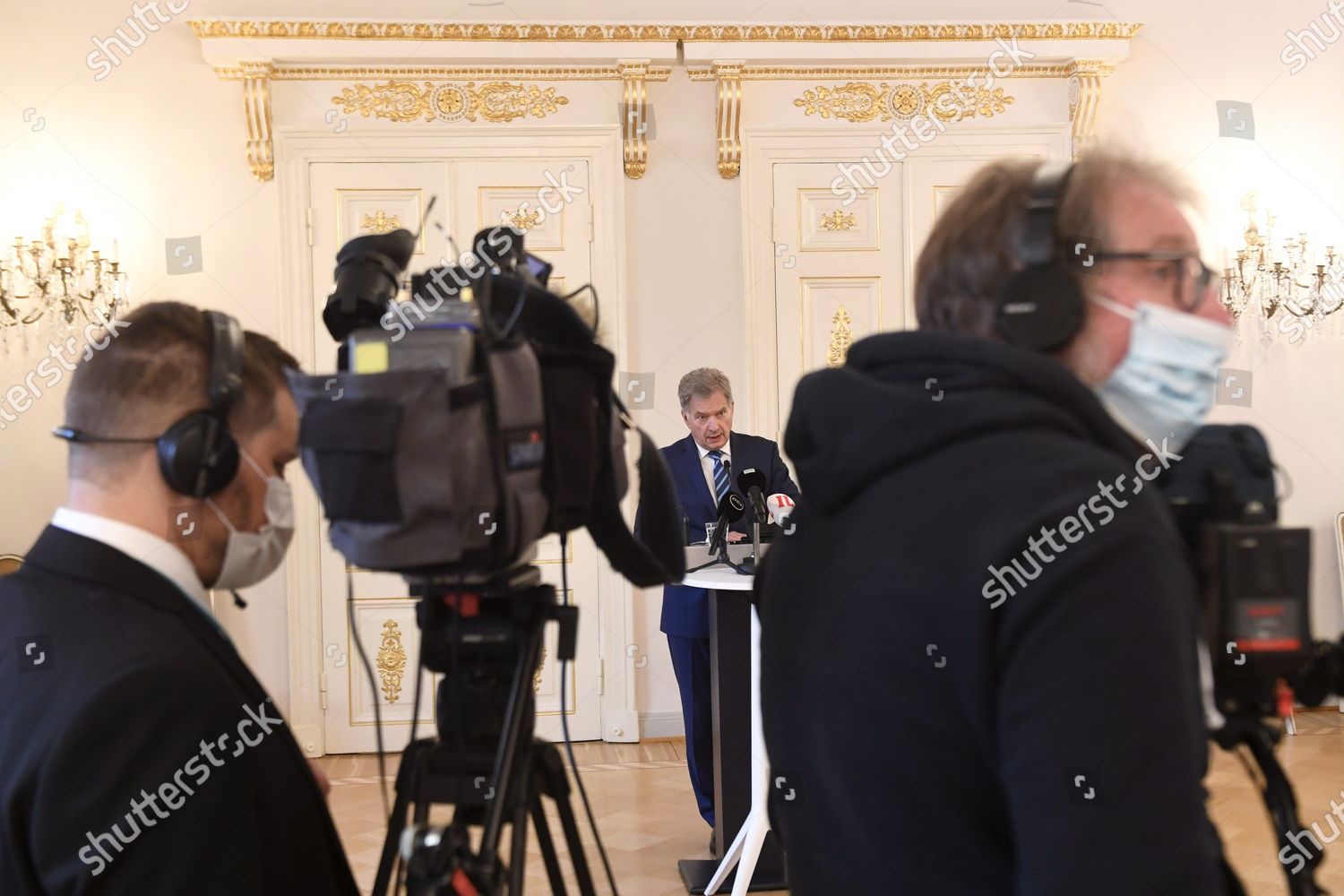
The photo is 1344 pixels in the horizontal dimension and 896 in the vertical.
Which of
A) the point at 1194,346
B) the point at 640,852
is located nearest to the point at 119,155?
the point at 640,852

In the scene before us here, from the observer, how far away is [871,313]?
5789mm

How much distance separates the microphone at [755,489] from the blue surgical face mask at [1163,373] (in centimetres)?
232

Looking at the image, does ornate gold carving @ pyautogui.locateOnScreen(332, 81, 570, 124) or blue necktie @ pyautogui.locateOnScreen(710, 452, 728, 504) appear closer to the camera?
blue necktie @ pyautogui.locateOnScreen(710, 452, 728, 504)

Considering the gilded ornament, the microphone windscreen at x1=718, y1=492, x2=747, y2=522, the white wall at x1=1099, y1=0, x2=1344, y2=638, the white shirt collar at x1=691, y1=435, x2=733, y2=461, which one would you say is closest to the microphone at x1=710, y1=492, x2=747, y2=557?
the microphone windscreen at x1=718, y1=492, x2=747, y2=522

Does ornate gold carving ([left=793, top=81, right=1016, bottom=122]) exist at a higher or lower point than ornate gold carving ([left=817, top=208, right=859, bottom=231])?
higher

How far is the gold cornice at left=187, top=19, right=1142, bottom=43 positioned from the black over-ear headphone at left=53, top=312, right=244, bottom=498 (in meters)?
4.38

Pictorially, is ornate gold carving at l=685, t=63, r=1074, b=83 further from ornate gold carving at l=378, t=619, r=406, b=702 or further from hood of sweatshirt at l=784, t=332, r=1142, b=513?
hood of sweatshirt at l=784, t=332, r=1142, b=513

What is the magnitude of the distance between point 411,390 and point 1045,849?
2.26 feet

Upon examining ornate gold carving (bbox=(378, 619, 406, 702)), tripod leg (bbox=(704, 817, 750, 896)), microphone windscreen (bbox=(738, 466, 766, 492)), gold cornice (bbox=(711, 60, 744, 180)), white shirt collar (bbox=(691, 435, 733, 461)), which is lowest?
tripod leg (bbox=(704, 817, 750, 896))

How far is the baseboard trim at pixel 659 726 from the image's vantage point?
18.6 ft

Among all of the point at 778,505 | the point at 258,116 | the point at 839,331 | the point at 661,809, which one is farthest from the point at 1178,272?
the point at 258,116

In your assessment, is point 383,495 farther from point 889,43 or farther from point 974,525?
point 889,43

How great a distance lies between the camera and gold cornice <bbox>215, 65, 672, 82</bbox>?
545 centimetres

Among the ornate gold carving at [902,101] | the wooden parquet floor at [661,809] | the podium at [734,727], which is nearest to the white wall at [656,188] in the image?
the ornate gold carving at [902,101]
